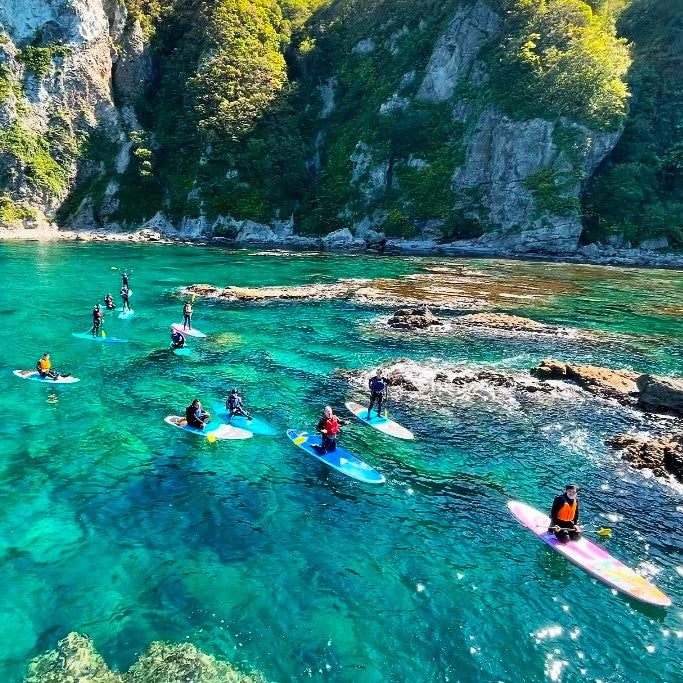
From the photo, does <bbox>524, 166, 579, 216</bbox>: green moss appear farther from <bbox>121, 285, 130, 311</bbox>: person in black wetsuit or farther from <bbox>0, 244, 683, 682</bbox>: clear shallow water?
<bbox>121, 285, 130, 311</bbox>: person in black wetsuit

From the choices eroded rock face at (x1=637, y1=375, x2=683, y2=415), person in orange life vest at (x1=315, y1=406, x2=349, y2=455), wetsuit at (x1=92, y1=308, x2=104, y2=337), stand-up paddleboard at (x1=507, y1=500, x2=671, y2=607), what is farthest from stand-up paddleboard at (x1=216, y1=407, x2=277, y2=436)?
eroded rock face at (x1=637, y1=375, x2=683, y2=415)

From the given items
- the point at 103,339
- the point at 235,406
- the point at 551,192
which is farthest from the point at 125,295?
the point at 551,192

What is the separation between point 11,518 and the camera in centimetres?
1423

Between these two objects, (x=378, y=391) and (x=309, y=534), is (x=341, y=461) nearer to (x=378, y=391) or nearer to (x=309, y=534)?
(x=309, y=534)

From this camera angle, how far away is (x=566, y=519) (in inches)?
561

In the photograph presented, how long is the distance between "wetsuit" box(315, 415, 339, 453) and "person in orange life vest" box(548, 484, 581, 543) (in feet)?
24.2

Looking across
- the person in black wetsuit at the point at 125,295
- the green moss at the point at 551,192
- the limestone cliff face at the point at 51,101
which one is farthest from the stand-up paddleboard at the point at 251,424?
the limestone cliff face at the point at 51,101

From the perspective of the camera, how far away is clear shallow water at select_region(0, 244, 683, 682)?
35.4ft

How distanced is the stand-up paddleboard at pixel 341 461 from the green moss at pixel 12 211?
8538 centimetres

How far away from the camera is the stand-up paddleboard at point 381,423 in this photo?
66.3ft

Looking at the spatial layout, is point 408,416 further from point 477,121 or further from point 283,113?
point 283,113

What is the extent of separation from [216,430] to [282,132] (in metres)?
87.1

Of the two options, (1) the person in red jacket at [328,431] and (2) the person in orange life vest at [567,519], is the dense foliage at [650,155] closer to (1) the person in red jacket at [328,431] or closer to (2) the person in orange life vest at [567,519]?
(1) the person in red jacket at [328,431]

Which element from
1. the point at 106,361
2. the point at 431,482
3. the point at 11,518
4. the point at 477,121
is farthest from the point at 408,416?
the point at 477,121
